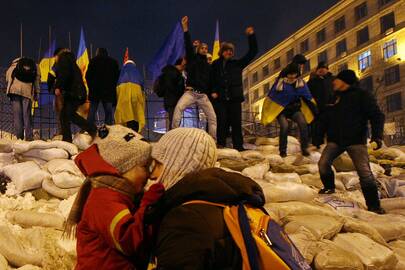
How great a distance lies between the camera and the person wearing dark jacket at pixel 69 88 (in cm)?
594

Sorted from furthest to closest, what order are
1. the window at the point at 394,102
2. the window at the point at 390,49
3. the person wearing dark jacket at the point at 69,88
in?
the window at the point at 390,49 < the window at the point at 394,102 < the person wearing dark jacket at the point at 69,88

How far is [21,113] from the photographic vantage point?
6.45 m

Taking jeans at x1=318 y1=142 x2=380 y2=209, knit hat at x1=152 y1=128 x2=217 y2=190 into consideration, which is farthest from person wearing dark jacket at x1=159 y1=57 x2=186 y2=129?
knit hat at x1=152 y1=128 x2=217 y2=190

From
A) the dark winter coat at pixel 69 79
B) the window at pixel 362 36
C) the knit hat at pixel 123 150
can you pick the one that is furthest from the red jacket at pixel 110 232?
the window at pixel 362 36

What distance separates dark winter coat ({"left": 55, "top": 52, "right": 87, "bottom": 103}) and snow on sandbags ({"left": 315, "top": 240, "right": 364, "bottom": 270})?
418 cm

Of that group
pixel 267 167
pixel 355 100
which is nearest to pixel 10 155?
pixel 267 167

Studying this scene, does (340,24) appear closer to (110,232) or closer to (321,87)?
(321,87)

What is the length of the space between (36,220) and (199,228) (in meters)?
2.75

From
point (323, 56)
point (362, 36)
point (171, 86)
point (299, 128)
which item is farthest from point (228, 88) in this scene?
point (323, 56)

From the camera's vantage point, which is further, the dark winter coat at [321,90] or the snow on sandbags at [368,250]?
the dark winter coat at [321,90]

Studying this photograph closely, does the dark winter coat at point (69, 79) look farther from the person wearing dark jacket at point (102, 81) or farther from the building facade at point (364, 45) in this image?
the building facade at point (364, 45)

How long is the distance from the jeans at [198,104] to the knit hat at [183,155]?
15.9ft

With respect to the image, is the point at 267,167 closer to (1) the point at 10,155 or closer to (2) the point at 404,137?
(1) the point at 10,155

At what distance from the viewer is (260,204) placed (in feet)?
3.59
